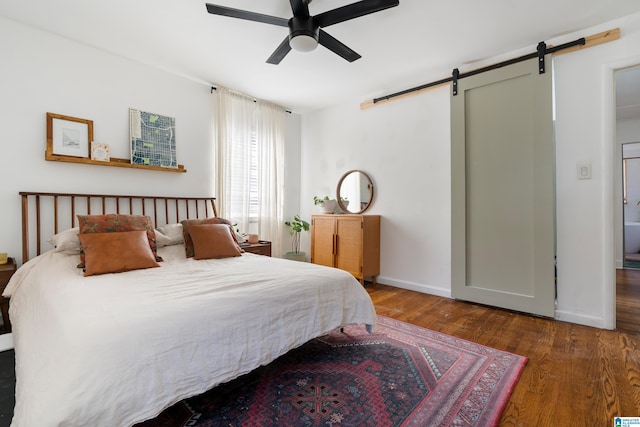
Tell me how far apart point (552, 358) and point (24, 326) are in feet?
9.97

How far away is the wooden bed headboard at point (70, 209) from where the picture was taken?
2.46m

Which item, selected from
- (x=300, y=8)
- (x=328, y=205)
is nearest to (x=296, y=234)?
(x=328, y=205)

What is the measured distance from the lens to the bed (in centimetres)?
95

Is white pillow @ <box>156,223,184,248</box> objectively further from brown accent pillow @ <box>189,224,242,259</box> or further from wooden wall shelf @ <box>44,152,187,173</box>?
wooden wall shelf @ <box>44,152,187,173</box>

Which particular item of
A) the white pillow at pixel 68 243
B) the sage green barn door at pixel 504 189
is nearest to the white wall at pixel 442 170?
the sage green barn door at pixel 504 189

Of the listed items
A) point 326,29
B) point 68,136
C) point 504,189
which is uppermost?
point 326,29

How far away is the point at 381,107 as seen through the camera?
388 centimetres

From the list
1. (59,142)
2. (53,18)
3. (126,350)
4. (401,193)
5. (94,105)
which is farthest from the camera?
(401,193)

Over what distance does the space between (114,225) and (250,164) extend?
200cm

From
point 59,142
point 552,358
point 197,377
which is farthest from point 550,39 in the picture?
point 59,142

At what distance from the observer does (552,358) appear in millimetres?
1918

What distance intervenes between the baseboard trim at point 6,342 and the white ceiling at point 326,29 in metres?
2.46

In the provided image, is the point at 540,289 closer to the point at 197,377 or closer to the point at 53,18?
the point at 197,377

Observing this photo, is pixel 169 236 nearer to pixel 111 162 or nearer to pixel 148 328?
pixel 111 162
